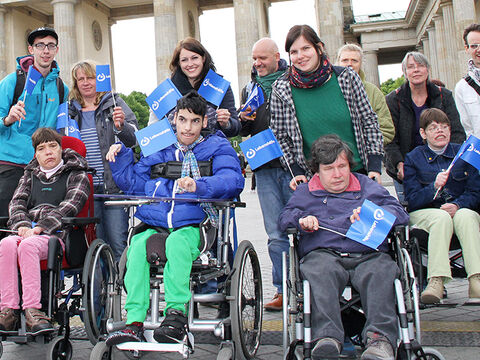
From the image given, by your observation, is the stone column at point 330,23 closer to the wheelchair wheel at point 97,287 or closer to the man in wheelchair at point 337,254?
the wheelchair wheel at point 97,287

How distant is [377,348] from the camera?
120 inches

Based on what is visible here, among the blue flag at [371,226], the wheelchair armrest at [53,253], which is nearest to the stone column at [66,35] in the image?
the wheelchair armrest at [53,253]

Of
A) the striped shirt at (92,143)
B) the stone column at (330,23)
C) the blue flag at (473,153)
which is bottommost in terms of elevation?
the blue flag at (473,153)

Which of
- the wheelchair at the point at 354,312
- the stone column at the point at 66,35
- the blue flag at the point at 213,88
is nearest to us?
the wheelchair at the point at 354,312

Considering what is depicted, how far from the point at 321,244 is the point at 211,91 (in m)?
1.86

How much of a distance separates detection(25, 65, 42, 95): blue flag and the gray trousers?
328cm

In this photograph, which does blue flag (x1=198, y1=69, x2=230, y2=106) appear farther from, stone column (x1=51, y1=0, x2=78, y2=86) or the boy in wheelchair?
stone column (x1=51, y1=0, x2=78, y2=86)

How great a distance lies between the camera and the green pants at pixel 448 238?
14.0 ft

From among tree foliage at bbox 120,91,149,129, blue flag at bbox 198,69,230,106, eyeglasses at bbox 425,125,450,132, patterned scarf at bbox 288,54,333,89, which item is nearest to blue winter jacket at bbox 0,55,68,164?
blue flag at bbox 198,69,230,106

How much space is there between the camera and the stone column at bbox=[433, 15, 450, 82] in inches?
1319

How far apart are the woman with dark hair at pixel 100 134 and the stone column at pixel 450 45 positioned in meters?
28.6

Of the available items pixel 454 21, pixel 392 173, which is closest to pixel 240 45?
pixel 454 21

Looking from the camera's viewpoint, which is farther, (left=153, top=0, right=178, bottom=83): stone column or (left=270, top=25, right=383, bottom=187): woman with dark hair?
(left=153, top=0, right=178, bottom=83): stone column

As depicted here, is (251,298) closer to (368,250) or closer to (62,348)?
(368,250)
